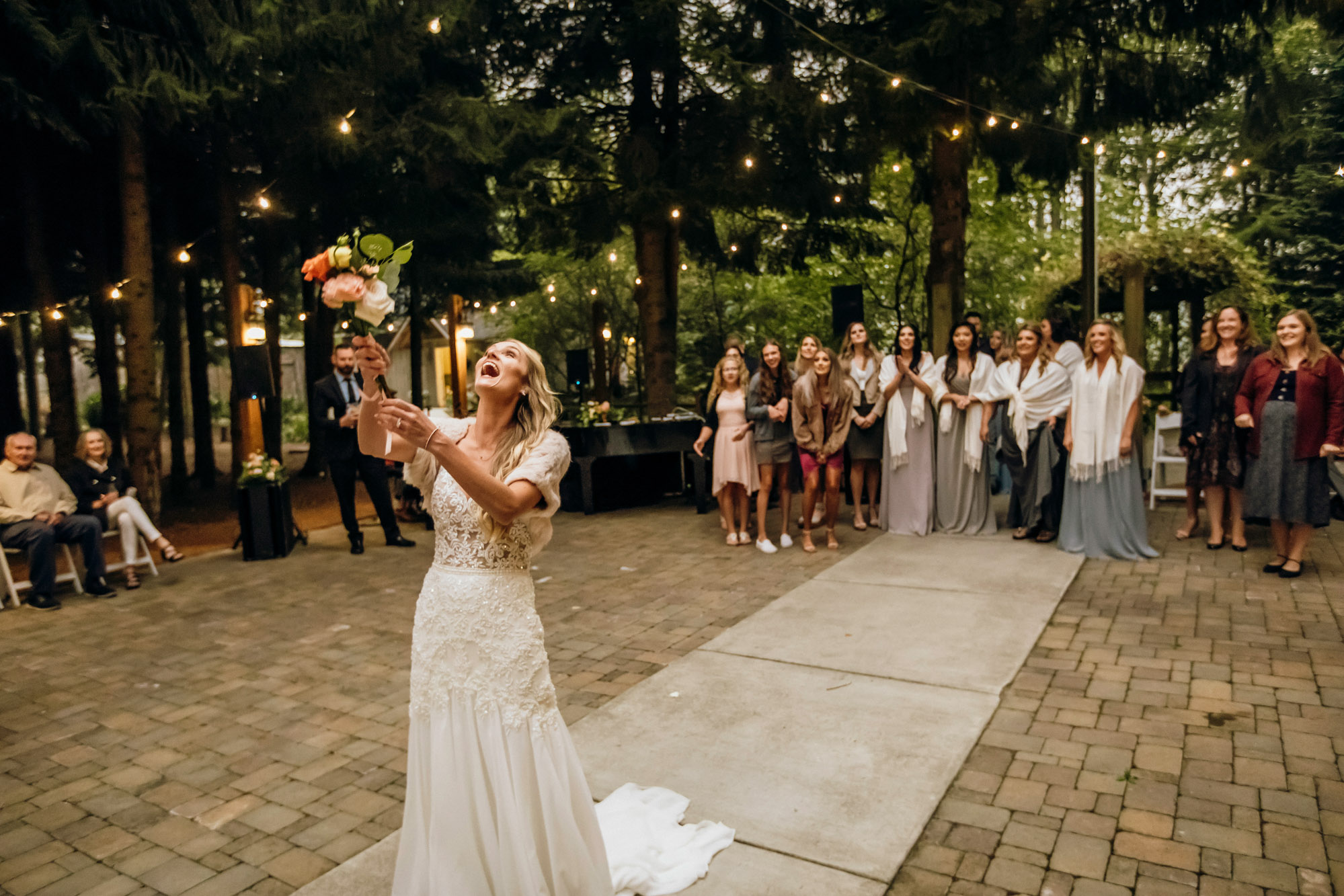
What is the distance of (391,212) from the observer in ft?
45.9

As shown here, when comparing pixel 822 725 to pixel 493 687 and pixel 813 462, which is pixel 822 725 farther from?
pixel 813 462

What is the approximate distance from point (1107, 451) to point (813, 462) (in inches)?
99.2

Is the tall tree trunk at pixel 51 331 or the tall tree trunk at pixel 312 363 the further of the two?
the tall tree trunk at pixel 312 363

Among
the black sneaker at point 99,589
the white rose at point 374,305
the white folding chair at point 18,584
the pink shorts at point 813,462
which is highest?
the white rose at point 374,305

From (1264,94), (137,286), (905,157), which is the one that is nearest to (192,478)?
(137,286)

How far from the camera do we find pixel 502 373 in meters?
2.60

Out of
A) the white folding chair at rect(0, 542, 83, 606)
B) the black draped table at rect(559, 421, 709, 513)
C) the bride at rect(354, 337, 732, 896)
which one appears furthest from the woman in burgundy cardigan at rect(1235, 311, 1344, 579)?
the white folding chair at rect(0, 542, 83, 606)

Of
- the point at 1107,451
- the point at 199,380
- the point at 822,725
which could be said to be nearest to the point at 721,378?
the point at 1107,451

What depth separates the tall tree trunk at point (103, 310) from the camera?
42.1 ft

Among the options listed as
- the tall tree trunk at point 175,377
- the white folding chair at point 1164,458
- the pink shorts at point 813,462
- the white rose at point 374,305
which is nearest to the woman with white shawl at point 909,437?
the pink shorts at point 813,462

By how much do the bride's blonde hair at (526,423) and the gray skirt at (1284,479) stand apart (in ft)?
21.2

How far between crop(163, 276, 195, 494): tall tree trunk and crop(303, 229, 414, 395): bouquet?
46.4 feet

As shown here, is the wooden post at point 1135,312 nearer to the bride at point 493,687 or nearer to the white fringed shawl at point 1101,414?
the white fringed shawl at point 1101,414

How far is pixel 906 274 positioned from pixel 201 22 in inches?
606
